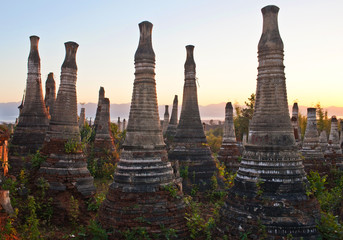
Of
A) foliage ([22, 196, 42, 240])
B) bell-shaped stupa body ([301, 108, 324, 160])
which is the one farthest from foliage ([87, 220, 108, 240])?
bell-shaped stupa body ([301, 108, 324, 160])

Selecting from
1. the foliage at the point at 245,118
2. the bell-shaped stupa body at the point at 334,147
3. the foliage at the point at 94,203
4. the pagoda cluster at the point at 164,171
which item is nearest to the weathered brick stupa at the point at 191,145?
the foliage at the point at 94,203

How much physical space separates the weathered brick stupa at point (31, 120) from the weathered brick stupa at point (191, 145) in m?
5.43

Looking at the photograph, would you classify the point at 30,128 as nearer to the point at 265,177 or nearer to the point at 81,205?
the point at 81,205

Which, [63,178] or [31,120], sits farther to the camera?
[31,120]

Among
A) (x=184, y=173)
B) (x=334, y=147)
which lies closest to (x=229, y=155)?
(x=184, y=173)

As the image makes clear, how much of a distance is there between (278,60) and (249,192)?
298 centimetres

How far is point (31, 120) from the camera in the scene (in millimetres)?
14922

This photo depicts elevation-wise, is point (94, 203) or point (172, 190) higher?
point (172, 190)

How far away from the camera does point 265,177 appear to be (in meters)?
7.88

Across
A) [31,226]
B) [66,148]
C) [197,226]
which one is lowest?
[31,226]

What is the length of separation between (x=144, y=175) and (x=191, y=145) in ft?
21.5

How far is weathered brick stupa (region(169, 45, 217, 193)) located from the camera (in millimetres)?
14828

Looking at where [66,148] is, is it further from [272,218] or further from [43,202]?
[272,218]

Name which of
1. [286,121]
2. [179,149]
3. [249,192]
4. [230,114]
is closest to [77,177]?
[179,149]
